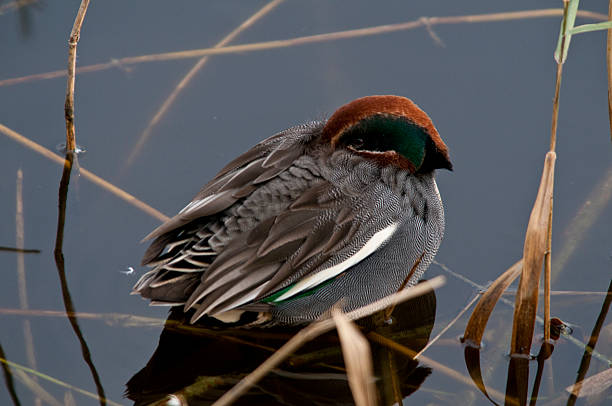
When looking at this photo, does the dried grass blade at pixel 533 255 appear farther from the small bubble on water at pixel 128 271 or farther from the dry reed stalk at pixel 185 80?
the dry reed stalk at pixel 185 80

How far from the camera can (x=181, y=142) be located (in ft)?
18.9

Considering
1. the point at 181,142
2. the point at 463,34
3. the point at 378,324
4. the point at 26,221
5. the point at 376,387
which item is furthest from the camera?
the point at 463,34

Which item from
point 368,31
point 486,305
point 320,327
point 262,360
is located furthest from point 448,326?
point 368,31

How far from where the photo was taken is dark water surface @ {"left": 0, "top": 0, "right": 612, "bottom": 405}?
465cm

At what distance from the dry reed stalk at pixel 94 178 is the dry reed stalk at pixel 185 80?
0.64 ft

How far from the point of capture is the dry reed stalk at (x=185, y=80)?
570 centimetres

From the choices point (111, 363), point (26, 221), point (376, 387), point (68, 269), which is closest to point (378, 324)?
point (376, 387)

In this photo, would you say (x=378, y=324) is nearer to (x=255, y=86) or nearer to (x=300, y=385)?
(x=300, y=385)

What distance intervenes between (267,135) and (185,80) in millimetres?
827

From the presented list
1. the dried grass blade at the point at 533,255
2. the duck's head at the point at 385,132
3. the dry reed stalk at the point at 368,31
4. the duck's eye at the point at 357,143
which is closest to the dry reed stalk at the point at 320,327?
the dried grass blade at the point at 533,255

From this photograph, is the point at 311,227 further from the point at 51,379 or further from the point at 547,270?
the point at 51,379

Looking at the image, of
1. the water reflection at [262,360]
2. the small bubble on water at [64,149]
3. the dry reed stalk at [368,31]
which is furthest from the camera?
the dry reed stalk at [368,31]

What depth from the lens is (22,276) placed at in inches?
192

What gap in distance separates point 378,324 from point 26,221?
7.37 ft
